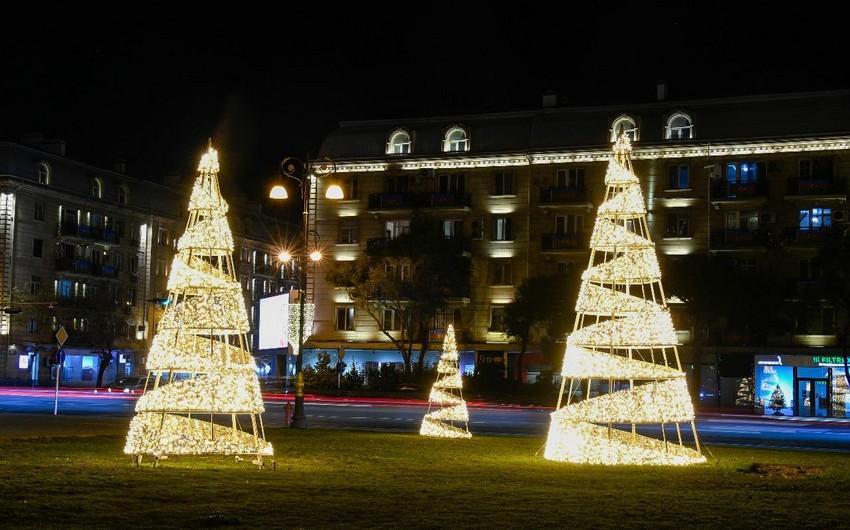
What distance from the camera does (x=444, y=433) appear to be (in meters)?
30.1

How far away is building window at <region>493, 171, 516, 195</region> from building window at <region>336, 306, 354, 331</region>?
1207cm

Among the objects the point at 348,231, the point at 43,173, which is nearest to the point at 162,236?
the point at 43,173

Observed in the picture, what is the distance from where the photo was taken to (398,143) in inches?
2763

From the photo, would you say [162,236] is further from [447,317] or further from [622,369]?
[622,369]

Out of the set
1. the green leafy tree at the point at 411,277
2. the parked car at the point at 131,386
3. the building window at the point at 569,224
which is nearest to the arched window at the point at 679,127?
the building window at the point at 569,224

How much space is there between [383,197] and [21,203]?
1161 inches

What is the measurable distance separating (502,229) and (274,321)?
15537 millimetres

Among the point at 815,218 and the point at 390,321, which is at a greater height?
the point at 815,218

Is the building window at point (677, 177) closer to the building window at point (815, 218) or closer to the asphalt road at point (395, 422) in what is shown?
the building window at point (815, 218)

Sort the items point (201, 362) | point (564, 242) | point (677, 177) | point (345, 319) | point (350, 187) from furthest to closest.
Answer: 1. point (345, 319)
2. point (350, 187)
3. point (564, 242)
4. point (677, 177)
5. point (201, 362)

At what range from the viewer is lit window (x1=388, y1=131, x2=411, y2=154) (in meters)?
69.9

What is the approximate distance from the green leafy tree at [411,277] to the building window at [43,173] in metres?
28.9

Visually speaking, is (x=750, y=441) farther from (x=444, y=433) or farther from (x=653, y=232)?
(x=653, y=232)

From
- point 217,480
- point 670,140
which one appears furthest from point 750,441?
point 670,140
